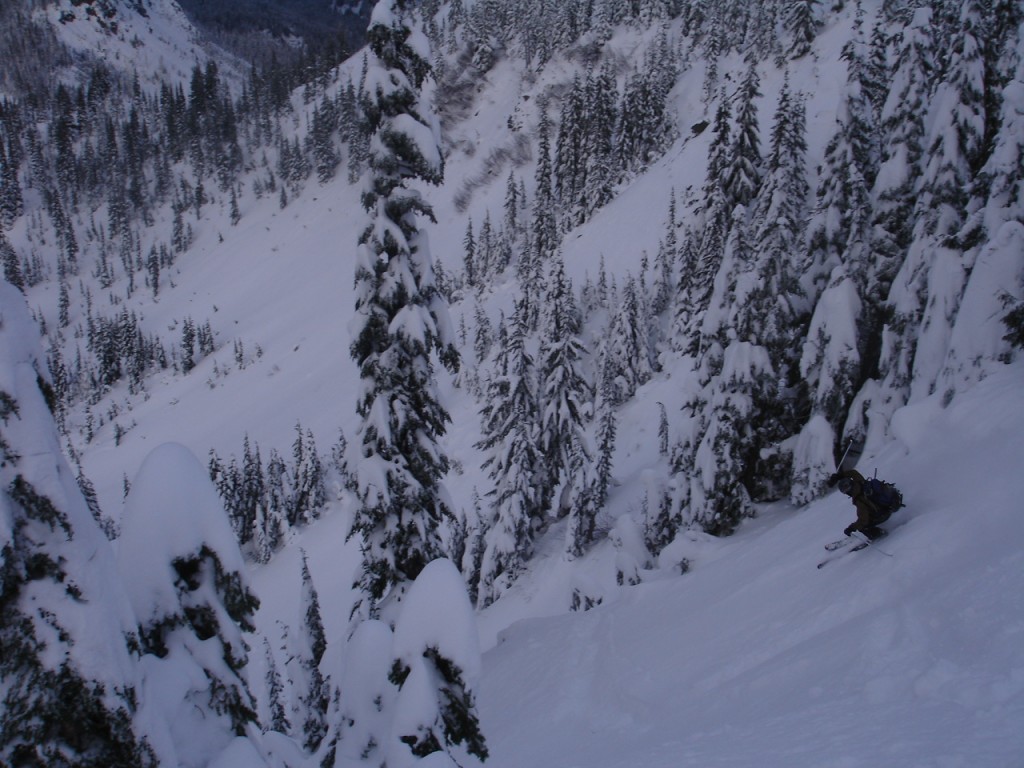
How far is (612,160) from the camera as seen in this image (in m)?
76.1

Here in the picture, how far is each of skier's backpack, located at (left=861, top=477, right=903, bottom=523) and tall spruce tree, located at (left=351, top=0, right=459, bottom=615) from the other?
284 inches

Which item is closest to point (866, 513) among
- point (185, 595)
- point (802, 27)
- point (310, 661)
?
point (185, 595)

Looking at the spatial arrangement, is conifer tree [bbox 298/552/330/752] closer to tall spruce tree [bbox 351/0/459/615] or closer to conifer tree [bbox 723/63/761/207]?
tall spruce tree [bbox 351/0/459/615]

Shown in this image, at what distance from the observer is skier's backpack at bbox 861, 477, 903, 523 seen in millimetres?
9359

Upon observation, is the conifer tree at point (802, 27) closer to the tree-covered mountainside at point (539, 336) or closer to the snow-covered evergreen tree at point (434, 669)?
the tree-covered mountainside at point (539, 336)

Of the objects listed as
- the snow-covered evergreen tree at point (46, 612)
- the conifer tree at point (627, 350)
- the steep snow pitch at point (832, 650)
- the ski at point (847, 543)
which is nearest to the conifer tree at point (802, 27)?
the conifer tree at point (627, 350)

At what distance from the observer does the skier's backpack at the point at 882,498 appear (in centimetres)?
936

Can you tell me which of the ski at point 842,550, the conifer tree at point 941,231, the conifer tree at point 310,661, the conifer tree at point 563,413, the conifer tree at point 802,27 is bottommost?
the conifer tree at point 310,661

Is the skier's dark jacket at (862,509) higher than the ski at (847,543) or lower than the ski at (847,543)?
higher

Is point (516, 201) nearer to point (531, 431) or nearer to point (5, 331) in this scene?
point (531, 431)

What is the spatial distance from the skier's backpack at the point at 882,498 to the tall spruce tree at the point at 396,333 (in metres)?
7.20

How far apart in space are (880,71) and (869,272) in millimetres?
9161

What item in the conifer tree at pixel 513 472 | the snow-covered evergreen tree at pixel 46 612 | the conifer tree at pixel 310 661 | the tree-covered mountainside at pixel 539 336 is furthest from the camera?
the conifer tree at pixel 513 472

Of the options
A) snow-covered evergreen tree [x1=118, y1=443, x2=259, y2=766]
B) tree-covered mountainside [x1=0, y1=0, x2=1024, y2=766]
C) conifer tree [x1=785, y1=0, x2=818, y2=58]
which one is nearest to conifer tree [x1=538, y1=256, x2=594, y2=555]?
tree-covered mountainside [x1=0, y1=0, x2=1024, y2=766]
